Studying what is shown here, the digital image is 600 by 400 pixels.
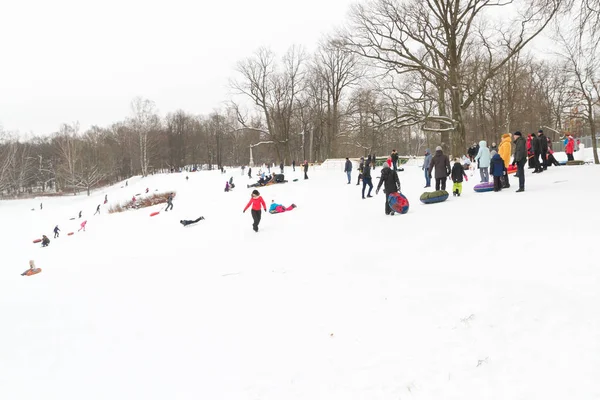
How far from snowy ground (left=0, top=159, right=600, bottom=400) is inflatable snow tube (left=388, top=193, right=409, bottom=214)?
0.68 meters

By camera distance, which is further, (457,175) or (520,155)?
(457,175)

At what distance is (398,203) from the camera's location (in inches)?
414

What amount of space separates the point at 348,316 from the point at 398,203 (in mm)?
6528

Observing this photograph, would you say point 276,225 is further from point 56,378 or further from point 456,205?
point 56,378

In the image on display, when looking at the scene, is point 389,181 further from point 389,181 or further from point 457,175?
point 457,175

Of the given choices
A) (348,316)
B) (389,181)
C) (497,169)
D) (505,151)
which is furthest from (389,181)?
(348,316)

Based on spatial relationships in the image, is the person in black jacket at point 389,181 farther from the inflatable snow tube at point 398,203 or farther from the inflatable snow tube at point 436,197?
the inflatable snow tube at point 436,197

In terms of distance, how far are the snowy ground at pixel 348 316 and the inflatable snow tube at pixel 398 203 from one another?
0.68 meters

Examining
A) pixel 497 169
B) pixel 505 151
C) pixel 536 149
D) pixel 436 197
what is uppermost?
pixel 536 149

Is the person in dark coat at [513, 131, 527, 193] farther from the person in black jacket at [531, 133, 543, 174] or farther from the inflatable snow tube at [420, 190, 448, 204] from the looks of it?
the person in black jacket at [531, 133, 543, 174]

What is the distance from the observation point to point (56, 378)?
4152 mm

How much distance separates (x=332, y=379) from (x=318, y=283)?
252cm

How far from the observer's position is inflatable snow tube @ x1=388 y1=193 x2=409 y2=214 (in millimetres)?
10445

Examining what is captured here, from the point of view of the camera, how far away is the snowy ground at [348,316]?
3.32m
